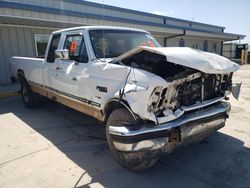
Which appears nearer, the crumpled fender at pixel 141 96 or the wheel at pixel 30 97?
the crumpled fender at pixel 141 96

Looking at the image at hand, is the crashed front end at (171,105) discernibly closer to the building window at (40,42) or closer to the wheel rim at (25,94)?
the wheel rim at (25,94)

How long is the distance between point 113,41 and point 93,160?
217 centimetres

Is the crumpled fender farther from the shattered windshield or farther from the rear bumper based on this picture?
the shattered windshield

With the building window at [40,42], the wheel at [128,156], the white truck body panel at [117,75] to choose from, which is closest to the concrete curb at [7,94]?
the building window at [40,42]

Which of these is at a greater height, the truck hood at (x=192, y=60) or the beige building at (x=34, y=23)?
the beige building at (x=34, y=23)

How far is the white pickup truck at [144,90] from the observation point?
9.14 feet

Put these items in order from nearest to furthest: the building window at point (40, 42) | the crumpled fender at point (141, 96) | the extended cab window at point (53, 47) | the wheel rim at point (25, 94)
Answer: the crumpled fender at point (141, 96)
the extended cab window at point (53, 47)
the wheel rim at point (25, 94)
the building window at point (40, 42)

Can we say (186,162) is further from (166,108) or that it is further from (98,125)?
(98,125)

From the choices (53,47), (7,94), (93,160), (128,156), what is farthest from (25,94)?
(128,156)

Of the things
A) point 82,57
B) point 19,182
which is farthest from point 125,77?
point 19,182

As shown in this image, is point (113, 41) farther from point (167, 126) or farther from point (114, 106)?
point (167, 126)

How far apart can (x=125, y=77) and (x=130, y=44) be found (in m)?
1.52

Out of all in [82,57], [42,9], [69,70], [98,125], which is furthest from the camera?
[42,9]

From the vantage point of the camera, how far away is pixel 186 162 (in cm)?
351
